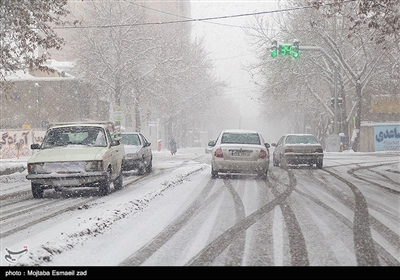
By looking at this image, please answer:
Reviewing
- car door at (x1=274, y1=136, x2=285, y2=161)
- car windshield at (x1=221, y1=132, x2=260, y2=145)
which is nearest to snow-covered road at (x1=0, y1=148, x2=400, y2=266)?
car windshield at (x1=221, y1=132, x2=260, y2=145)

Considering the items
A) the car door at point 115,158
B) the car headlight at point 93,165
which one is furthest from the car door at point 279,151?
the car headlight at point 93,165

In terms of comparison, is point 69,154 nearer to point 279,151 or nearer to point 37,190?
point 37,190

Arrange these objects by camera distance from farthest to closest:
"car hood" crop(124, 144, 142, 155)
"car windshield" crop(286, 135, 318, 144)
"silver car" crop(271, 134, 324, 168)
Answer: "car windshield" crop(286, 135, 318, 144), "silver car" crop(271, 134, 324, 168), "car hood" crop(124, 144, 142, 155)

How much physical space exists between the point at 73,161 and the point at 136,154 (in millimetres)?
6759

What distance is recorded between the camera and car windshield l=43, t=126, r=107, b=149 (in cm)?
1285

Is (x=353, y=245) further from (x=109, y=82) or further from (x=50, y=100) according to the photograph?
(x=50, y=100)

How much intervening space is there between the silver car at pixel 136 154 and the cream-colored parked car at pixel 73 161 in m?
4.78

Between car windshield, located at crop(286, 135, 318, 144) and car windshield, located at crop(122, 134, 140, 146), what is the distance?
644cm

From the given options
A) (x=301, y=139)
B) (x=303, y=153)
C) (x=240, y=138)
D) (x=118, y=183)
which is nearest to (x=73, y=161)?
(x=118, y=183)

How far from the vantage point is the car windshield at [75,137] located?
42.2ft

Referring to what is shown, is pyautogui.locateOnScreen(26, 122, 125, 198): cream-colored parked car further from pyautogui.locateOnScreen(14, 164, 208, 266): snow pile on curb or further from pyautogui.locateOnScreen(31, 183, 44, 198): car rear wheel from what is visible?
pyautogui.locateOnScreen(14, 164, 208, 266): snow pile on curb

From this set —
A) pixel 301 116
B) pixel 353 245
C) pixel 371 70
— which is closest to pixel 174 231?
pixel 353 245

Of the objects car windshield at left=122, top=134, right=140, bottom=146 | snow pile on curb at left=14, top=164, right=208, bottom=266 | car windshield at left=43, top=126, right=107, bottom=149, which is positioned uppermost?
car windshield at left=43, top=126, right=107, bottom=149

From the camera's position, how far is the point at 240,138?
1652 centimetres
